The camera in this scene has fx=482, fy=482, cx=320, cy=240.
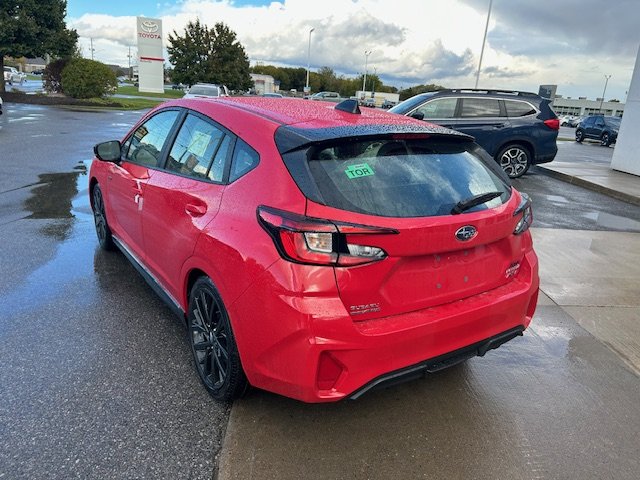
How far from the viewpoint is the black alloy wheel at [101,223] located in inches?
193

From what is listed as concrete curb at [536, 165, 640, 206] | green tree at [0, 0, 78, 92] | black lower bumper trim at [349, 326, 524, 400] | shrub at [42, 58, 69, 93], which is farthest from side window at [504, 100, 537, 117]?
shrub at [42, 58, 69, 93]

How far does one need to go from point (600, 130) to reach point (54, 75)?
3382 centimetres

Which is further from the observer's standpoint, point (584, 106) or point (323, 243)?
point (584, 106)

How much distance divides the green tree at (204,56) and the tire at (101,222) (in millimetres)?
59813

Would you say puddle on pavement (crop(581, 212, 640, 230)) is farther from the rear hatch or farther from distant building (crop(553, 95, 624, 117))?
distant building (crop(553, 95, 624, 117))

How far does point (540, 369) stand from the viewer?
3.28 meters

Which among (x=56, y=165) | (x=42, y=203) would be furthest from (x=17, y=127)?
(x=42, y=203)

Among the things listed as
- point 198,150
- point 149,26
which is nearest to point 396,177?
point 198,150

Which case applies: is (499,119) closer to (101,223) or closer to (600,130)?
(101,223)

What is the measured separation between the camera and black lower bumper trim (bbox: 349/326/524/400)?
7.34ft

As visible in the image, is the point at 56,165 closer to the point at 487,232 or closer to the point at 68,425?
the point at 68,425

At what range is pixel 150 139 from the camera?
3.86m

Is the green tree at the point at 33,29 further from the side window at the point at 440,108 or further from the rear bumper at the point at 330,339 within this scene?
the rear bumper at the point at 330,339

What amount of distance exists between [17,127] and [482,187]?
18.0 m
